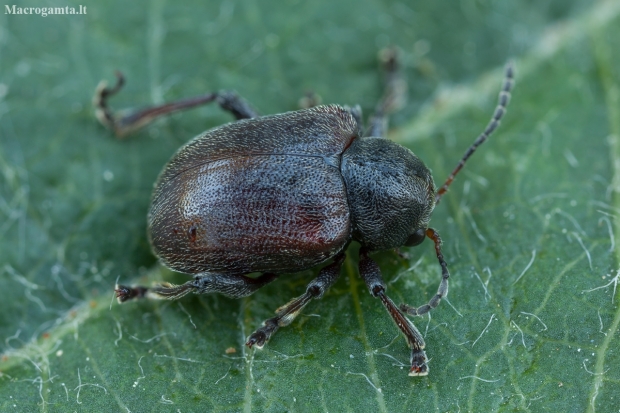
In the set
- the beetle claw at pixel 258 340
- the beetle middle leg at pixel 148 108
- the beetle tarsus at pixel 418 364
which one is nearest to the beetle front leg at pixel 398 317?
the beetle tarsus at pixel 418 364

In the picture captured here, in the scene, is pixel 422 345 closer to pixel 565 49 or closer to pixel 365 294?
pixel 365 294

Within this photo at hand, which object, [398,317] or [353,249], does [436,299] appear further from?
[353,249]

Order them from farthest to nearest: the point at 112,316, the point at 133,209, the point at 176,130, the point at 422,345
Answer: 1. the point at 176,130
2. the point at 133,209
3. the point at 112,316
4. the point at 422,345

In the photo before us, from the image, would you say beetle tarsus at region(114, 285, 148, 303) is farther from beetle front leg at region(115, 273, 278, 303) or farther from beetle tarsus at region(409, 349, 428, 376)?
beetle tarsus at region(409, 349, 428, 376)

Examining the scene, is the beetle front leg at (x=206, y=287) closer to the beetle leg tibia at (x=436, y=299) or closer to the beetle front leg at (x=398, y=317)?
the beetle front leg at (x=398, y=317)

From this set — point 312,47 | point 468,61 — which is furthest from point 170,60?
Answer: point 468,61

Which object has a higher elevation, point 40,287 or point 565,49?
point 565,49
